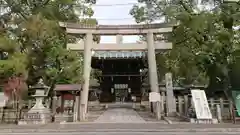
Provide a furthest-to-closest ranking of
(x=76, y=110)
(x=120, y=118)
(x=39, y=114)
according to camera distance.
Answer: (x=120, y=118) → (x=76, y=110) → (x=39, y=114)

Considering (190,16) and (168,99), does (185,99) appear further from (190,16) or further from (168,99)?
(190,16)

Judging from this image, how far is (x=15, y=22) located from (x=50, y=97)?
6.81 meters

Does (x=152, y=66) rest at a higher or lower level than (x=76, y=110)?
higher

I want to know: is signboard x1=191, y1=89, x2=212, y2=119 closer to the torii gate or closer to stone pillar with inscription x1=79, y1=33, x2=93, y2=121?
the torii gate

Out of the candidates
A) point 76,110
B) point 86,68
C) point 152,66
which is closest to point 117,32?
point 86,68

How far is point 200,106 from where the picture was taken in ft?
49.8

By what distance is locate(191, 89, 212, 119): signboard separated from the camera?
48.5ft

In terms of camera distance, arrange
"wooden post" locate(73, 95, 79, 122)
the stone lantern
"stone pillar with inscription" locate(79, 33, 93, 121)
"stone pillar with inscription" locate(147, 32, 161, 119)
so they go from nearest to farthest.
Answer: the stone lantern < "wooden post" locate(73, 95, 79, 122) < "stone pillar with inscription" locate(79, 33, 93, 121) < "stone pillar with inscription" locate(147, 32, 161, 119)

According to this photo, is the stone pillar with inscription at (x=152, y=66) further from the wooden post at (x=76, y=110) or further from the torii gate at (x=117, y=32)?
the wooden post at (x=76, y=110)

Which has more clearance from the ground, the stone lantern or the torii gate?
the torii gate

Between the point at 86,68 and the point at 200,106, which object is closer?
the point at 200,106

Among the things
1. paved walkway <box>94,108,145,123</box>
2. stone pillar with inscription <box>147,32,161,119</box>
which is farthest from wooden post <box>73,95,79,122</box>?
stone pillar with inscription <box>147,32,161,119</box>

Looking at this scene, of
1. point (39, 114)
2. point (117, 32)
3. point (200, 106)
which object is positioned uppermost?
point (117, 32)

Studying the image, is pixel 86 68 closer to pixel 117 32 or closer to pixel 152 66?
pixel 117 32
